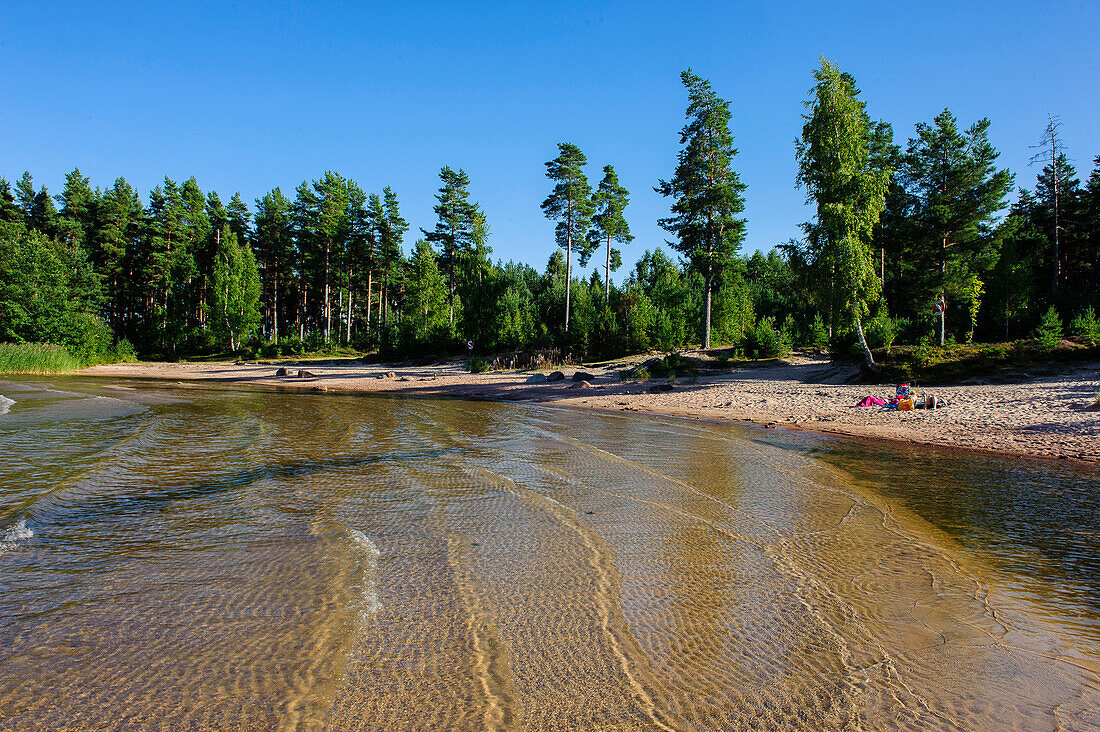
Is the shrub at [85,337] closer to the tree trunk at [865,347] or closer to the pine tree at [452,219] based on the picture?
the pine tree at [452,219]

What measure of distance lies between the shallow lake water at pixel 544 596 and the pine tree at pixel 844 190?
38.4ft

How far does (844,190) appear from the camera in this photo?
20.5m

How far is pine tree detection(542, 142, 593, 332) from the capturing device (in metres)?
39.9

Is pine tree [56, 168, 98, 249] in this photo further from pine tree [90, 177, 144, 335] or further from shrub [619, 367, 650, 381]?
shrub [619, 367, 650, 381]

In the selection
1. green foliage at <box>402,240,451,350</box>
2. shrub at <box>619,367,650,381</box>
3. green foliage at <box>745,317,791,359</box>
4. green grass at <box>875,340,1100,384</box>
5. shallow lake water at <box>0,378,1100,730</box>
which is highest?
green foliage at <box>402,240,451,350</box>

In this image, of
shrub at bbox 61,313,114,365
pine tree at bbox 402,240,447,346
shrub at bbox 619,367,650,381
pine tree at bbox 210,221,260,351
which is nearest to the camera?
shrub at bbox 619,367,650,381

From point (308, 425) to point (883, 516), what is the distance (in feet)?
44.5

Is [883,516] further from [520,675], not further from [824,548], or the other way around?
[520,675]

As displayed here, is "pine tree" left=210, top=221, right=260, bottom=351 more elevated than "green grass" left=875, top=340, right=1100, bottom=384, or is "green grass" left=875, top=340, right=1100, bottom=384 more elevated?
"pine tree" left=210, top=221, right=260, bottom=351

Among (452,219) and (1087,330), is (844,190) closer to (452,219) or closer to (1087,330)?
(1087,330)

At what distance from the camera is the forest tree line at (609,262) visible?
869 inches

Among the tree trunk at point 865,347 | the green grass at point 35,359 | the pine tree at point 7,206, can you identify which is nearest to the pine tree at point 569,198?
the tree trunk at point 865,347

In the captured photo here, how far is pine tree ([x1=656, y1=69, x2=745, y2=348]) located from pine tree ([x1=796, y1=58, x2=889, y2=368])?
7.78 m

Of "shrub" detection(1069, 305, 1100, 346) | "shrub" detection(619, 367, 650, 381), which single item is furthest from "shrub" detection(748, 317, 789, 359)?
"shrub" detection(1069, 305, 1100, 346)
